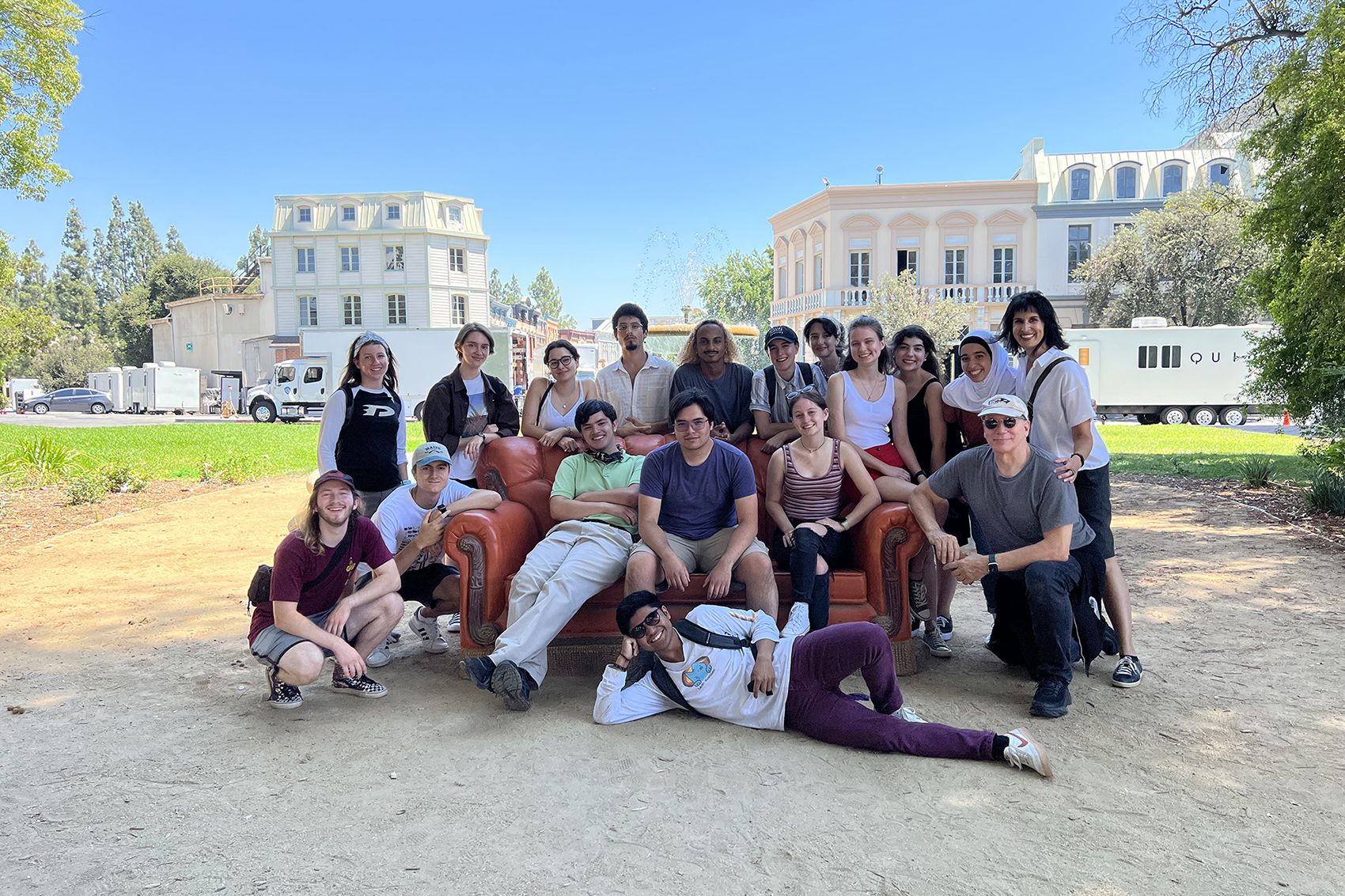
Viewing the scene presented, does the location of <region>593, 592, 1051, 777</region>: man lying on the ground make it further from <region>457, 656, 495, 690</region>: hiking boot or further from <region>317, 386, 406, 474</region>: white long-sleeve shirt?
<region>317, 386, 406, 474</region>: white long-sleeve shirt

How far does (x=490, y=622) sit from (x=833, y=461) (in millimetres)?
1850

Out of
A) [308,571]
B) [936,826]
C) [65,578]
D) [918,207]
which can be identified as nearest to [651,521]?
[308,571]

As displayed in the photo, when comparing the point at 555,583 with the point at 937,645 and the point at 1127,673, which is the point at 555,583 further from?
the point at 1127,673

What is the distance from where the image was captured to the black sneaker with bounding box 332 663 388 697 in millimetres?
3887

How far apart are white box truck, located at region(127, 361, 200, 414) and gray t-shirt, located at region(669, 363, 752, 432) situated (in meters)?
33.3

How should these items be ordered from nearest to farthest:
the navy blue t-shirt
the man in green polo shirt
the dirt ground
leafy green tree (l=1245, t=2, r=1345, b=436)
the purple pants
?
the dirt ground < the purple pants < the man in green polo shirt < the navy blue t-shirt < leafy green tree (l=1245, t=2, r=1345, b=436)

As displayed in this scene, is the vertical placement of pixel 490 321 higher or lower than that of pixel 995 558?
higher

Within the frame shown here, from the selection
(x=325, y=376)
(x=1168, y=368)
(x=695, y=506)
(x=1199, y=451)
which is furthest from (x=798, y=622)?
(x=325, y=376)

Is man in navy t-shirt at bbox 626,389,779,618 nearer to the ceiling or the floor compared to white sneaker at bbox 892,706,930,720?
nearer to the ceiling

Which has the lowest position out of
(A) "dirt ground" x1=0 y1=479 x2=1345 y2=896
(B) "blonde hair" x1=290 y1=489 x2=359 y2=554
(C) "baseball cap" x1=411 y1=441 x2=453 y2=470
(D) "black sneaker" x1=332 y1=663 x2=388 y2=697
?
(A) "dirt ground" x1=0 y1=479 x2=1345 y2=896

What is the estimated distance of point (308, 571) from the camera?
3.70 m

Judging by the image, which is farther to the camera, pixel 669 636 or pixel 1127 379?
pixel 1127 379

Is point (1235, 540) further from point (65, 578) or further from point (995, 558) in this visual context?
point (65, 578)

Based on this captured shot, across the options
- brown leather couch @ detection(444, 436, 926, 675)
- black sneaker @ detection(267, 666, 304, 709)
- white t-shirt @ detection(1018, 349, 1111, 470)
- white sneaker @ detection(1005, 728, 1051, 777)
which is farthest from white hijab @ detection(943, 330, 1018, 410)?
black sneaker @ detection(267, 666, 304, 709)
